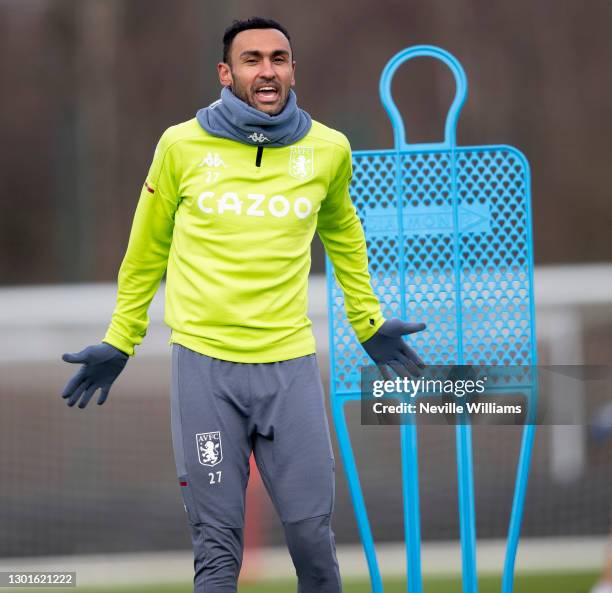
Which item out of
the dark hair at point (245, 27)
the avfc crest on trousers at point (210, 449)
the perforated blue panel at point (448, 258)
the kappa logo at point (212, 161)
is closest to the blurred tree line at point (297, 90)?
the perforated blue panel at point (448, 258)

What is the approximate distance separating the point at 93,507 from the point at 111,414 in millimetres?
408

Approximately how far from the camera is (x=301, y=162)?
2184mm

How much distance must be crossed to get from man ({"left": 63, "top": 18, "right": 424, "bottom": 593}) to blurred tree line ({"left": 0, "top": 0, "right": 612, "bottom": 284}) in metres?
9.35

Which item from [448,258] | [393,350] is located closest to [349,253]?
[393,350]

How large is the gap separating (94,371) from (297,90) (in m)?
9.74

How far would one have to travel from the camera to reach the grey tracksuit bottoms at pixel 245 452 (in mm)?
2111

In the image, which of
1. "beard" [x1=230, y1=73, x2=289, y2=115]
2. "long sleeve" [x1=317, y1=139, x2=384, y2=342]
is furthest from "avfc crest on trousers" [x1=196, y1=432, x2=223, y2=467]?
"beard" [x1=230, y1=73, x2=289, y2=115]

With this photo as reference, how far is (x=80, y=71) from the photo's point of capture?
13.2 metres

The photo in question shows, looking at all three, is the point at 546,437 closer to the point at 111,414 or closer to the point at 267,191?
the point at 111,414

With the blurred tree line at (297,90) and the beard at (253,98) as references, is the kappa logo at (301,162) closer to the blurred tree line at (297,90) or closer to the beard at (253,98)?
the beard at (253,98)

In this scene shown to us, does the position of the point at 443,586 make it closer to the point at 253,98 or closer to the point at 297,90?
the point at 253,98

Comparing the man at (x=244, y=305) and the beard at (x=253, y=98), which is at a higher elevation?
the beard at (x=253, y=98)

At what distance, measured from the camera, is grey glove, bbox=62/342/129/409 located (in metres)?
2.26

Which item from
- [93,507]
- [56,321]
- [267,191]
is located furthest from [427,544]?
[267,191]
